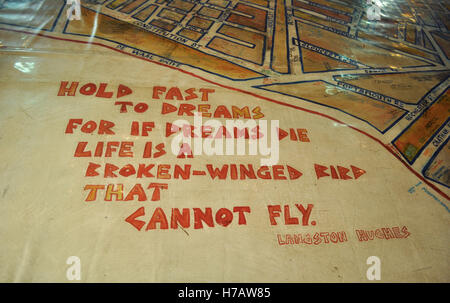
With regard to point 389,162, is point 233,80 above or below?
above

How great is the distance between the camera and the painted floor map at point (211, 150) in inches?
48.9

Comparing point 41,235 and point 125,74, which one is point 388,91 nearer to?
point 125,74

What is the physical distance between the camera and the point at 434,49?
240 cm

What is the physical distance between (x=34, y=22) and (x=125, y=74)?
2.72ft

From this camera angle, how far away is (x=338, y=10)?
8.77 feet

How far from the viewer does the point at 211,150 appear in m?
1.54

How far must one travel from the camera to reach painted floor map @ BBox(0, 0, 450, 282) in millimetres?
1242

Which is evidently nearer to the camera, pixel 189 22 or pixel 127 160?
pixel 127 160

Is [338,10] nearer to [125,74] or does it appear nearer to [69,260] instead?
[125,74]

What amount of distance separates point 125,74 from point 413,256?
1.76 meters
